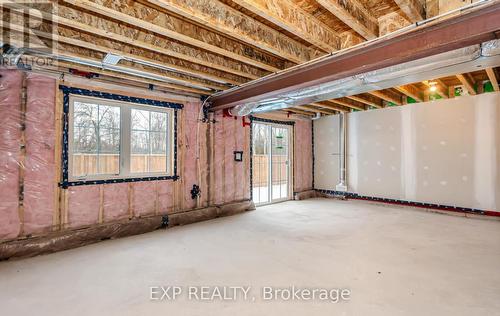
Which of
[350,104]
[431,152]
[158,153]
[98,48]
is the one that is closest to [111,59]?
[98,48]

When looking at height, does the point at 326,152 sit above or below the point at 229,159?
above

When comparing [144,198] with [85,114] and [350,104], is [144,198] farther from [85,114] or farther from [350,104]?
[350,104]

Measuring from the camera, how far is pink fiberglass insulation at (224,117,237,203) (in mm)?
5027

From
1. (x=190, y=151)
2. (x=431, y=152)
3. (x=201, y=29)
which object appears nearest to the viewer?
(x=201, y=29)

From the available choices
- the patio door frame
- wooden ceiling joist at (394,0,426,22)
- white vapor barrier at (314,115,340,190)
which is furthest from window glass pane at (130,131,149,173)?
white vapor barrier at (314,115,340,190)

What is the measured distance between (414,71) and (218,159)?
3.43 meters

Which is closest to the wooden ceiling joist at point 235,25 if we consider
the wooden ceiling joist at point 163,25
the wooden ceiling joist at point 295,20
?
the wooden ceiling joist at point 163,25

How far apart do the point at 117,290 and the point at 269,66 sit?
9.21 ft

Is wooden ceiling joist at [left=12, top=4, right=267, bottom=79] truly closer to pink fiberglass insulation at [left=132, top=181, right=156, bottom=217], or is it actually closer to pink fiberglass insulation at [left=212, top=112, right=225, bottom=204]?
pink fiberglass insulation at [left=212, top=112, right=225, bottom=204]

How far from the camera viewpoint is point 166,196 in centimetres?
422

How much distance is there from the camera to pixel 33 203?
3.06 meters

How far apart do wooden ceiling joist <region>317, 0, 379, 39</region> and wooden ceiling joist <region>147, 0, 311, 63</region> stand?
71cm

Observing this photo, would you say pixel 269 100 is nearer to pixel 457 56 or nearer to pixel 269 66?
pixel 269 66

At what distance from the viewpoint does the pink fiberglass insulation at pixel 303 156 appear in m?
6.58
